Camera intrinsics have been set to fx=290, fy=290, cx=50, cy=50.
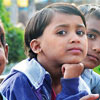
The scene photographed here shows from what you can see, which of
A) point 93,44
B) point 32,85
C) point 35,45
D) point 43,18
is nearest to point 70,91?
point 32,85

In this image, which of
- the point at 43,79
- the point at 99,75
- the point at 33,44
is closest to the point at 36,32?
the point at 33,44

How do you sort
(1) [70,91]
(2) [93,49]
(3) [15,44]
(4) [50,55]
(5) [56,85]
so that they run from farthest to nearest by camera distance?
(3) [15,44] → (2) [93,49] → (5) [56,85] → (4) [50,55] → (1) [70,91]

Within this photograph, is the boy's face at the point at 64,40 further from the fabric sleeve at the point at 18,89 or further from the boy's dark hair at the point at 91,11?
the boy's dark hair at the point at 91,11

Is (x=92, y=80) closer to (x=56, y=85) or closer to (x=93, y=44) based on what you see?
(x=93, y=44)

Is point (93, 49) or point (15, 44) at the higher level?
point (93, 49)

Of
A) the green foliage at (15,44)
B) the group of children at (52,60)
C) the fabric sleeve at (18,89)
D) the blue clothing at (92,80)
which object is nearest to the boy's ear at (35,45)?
the group of children at (52,60)

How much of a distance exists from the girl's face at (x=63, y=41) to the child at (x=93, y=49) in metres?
0.37

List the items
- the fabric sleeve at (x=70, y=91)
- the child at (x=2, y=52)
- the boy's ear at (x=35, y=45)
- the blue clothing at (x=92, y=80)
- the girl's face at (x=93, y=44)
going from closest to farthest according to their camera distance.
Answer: the fabric sleeve at (x=70, y=91) → the boy's ear at (x=35, y=45) → the child at (x=2, y=52) → the girl's face at (x=93, y=44) → the blue clothing at (x=92, y=80)

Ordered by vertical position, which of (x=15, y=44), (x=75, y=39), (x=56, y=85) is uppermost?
(x=75, y=39)

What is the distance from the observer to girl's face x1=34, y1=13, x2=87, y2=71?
5.36 ft

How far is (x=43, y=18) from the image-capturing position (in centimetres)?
178

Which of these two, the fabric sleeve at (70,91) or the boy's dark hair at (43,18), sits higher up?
the boy's dark hair at (43,18)

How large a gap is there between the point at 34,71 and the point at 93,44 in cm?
57

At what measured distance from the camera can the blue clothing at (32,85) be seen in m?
1.59
